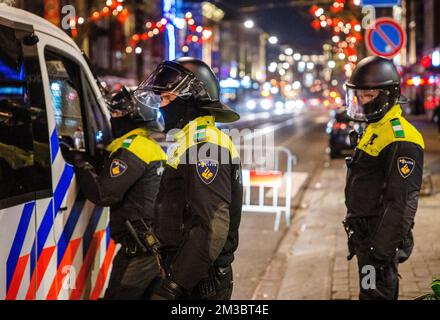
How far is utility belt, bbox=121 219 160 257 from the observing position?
4.57 metres

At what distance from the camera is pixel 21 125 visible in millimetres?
3762

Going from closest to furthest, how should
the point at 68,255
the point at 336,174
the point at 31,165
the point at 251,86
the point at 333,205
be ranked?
the point at 31,165 → the point at 68,255 → the point at 333,205 → the point at 336,174 → the point at 251,86

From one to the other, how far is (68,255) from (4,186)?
3.28 ft

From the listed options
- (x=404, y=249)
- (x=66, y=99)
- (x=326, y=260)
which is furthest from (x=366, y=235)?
(x=326, y=260)

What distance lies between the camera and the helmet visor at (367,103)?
426 cm

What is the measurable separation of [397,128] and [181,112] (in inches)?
54.6

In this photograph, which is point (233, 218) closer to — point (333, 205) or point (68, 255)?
point (68, 255)

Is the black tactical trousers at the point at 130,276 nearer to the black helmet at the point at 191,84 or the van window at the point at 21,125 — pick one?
the van window at the point at 21,125

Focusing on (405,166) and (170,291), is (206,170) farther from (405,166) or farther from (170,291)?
(405,166)

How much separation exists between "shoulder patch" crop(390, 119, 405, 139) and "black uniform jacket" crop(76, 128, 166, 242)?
1.60 metres

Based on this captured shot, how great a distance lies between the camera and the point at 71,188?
443 centimetres

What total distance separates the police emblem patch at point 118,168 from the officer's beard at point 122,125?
0.46 metres

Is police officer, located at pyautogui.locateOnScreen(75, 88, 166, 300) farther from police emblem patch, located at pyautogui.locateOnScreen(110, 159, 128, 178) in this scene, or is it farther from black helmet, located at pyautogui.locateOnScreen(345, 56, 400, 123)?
black helmet, located at pyautogui.locateOnScreen(345, 56, 400, 123)

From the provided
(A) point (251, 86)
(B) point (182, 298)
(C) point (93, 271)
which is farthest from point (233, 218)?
(A) point (251, 86)
